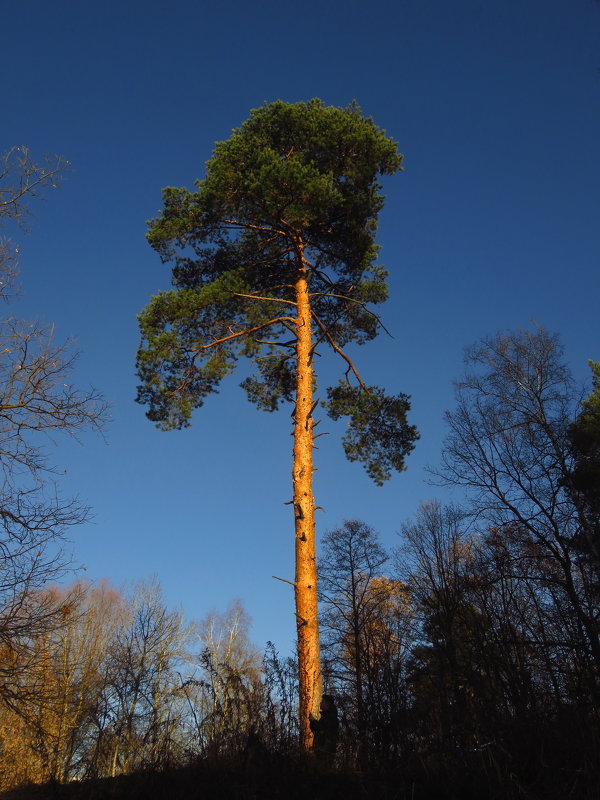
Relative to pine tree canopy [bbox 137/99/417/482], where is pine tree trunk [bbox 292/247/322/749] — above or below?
below

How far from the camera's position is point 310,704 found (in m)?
7.11

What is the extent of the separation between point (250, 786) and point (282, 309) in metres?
9.33

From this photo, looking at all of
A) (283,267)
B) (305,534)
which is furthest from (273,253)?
(305,534)

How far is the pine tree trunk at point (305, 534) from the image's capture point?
7.35m

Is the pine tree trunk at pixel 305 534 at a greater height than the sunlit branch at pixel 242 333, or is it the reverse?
the sunlit branch at pixel 242 333

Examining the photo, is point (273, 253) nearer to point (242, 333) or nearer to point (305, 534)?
point (242, 333)

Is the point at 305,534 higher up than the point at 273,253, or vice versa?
the point at 273,253

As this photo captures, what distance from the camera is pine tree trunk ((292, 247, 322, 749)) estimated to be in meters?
7.35

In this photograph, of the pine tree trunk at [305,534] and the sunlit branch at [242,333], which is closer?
the pine tree trunk at [305,534]

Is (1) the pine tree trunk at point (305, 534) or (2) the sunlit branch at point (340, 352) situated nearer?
(1) the pine tree trunk at point (305, 534)

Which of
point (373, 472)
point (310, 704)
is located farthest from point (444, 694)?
point (373, 472)

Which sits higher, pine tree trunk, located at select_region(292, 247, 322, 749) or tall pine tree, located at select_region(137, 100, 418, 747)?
tall pine tree, located at select_region(137, 100, 418, 747)

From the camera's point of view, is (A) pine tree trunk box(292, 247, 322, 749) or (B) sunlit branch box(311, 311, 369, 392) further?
(B) sunlit branch box(311, 311, 369, 392)

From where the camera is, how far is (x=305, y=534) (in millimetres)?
8703
